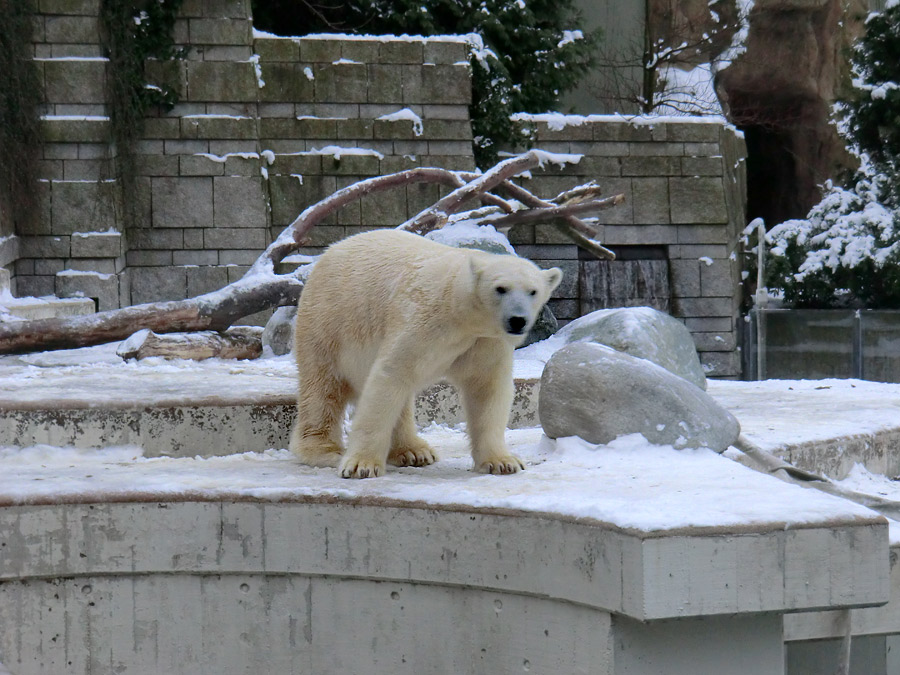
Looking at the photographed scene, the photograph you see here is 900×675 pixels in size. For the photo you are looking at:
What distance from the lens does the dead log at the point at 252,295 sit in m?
6.16

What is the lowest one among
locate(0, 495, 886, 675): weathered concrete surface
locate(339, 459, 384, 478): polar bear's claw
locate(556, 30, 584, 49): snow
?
locate(0, 495, 886, 675): weathered concrete surface

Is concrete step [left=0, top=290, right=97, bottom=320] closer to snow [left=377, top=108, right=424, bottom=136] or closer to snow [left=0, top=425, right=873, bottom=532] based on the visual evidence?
snow [left=377, top=108, right=424, bottom=136]

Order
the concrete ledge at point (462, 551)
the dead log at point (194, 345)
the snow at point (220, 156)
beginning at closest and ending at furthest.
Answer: the concrete ledge at point (462, 551) < the dead log at point (194, 345) < the snow at point (220, 156)

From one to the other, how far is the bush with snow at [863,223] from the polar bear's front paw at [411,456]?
795cm

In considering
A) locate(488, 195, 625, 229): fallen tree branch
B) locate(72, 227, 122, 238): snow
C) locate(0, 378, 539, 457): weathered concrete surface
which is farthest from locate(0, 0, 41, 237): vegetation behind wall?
locate(0, 378, 539, 457): weathered concrete surface

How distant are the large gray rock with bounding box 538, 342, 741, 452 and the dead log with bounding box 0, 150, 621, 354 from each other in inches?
122

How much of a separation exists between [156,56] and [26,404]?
6006mm

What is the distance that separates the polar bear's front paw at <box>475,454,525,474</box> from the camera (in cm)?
341

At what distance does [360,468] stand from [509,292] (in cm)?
73

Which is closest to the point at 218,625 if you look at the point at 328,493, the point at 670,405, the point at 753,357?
the point at 328,493

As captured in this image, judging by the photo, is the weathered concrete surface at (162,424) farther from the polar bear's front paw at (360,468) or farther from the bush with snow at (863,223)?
the bush with snow at (863,223)

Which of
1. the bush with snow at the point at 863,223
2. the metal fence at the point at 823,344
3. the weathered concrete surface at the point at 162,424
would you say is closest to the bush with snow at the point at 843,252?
the bush with snow at the point at 863,223

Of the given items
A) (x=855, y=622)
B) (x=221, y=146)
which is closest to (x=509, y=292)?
(x=855, y=622)

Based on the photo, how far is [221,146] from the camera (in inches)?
374
